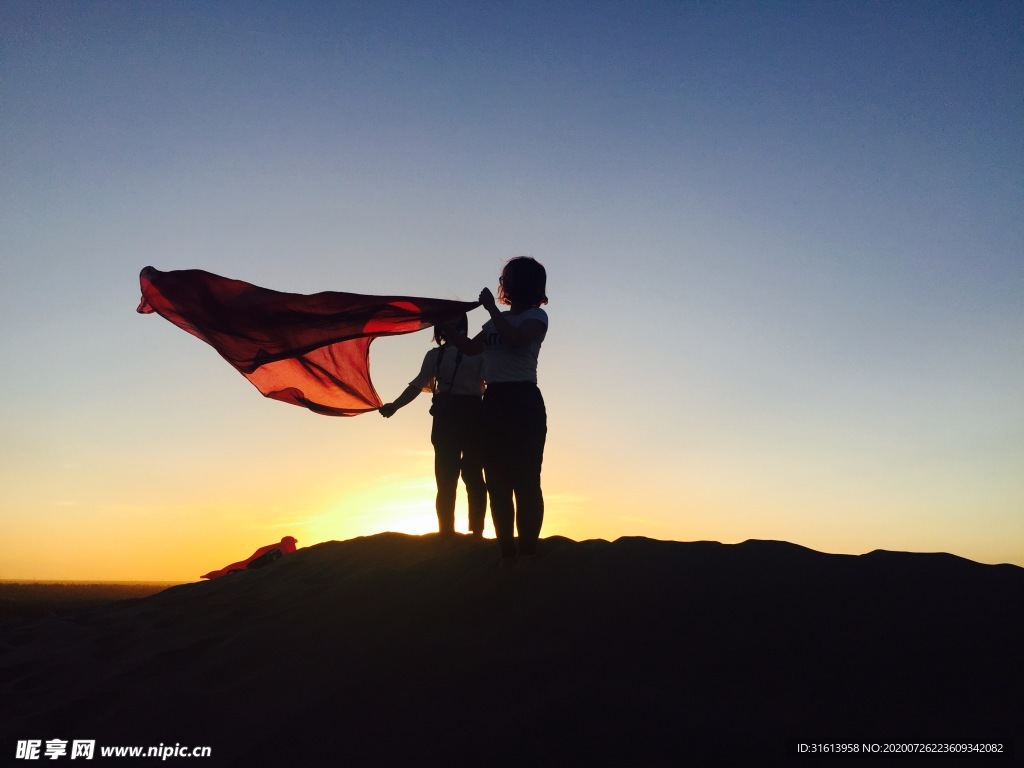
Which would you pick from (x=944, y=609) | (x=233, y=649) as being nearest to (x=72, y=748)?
(x=233, y=649)

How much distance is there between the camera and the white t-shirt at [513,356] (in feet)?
13.3

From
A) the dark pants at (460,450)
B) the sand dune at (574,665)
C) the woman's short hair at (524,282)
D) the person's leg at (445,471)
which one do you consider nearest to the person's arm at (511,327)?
the woman's short hair at (524,282)

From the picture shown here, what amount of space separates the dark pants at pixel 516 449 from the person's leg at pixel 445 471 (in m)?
1.87

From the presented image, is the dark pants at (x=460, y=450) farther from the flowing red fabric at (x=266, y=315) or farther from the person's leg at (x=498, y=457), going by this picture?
the person's leg at (x=498, y=457)

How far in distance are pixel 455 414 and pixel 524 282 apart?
2093mm

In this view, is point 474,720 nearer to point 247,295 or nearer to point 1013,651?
point 1013,651

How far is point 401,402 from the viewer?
5.94 m

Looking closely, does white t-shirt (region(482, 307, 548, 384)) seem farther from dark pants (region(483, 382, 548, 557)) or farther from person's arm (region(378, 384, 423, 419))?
person's arm (region(378, 384, 423, 419))

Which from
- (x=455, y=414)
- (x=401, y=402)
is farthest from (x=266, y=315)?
(x=455, y=414)

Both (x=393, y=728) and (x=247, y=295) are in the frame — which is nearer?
(x=393, y=728)

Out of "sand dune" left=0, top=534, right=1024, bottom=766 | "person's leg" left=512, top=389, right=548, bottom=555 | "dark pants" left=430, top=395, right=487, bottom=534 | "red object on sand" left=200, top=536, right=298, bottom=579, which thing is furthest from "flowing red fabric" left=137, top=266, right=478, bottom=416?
"red object on sand" left=200, top=536, right=298, bottom=579

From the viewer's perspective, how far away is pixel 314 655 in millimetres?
3838

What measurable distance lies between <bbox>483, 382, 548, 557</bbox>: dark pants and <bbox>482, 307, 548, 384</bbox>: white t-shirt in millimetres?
51

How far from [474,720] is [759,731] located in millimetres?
1126
